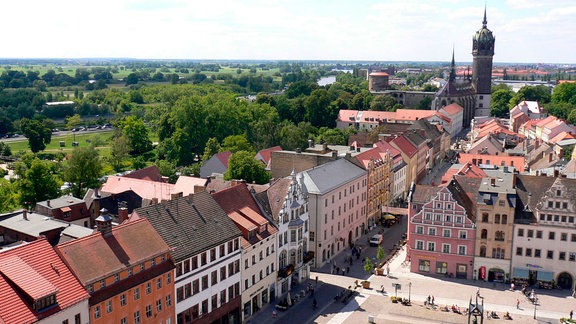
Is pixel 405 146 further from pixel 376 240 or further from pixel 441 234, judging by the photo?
pixel 441 234

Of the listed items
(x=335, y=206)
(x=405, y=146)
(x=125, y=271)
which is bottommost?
(x=335, y=206)

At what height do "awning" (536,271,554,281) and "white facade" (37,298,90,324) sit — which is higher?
"white facade" (37,298,90,324)

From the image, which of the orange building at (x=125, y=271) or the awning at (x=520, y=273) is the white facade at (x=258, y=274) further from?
the awning at (x=520, y=273)

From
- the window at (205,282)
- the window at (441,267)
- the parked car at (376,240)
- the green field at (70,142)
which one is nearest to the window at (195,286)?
the window at (205,282)

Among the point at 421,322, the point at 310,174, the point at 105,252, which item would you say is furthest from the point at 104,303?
the point at 310,174

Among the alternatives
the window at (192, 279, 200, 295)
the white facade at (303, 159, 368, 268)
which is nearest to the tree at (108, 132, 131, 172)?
the white facade at (303, 159, 368, 268)

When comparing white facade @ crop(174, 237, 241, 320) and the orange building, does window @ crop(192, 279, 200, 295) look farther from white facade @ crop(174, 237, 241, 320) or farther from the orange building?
the orange building

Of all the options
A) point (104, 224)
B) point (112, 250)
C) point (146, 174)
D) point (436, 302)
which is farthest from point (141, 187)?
point (436, 302)
